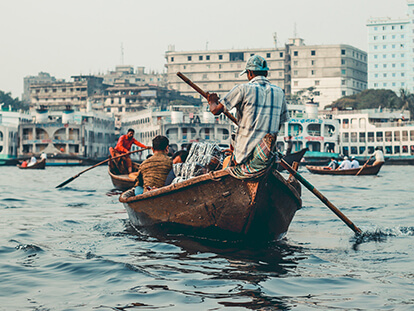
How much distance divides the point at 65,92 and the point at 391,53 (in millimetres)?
61190

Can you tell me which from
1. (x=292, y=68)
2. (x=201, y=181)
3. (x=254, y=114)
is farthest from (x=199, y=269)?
(x=292, y=68)

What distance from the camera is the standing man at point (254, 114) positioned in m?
6.77

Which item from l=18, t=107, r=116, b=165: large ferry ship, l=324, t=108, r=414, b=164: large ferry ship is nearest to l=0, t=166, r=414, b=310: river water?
l=18, t=107, r=116, b=165: large ferry ship

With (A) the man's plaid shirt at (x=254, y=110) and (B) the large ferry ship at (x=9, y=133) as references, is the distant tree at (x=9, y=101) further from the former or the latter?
(A) the man's plaid shirt at (x=254, y=110)

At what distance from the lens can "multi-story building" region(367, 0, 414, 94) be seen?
4321 inches

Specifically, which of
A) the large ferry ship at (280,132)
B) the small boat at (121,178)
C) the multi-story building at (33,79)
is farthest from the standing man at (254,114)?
the multi-story building at (33,79)

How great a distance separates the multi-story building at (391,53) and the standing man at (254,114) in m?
108

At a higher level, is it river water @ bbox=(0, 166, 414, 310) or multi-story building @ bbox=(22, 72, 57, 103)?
multi-story building @ bbox=(22, 72, 57, 103)

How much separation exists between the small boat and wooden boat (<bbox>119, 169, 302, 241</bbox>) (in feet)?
30.5

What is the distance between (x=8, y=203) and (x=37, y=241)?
6.86 meters

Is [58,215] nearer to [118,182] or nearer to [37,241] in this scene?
[37,241]

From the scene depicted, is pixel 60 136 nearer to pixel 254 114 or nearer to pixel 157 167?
pixel 157 167

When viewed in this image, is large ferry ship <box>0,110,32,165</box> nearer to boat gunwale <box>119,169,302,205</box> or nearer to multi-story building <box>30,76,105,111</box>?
multi-story building <box>30,76,105,111</box>

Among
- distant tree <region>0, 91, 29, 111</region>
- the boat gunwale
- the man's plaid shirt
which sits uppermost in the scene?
distant tree <region>0, 91, 29, 111</region>
